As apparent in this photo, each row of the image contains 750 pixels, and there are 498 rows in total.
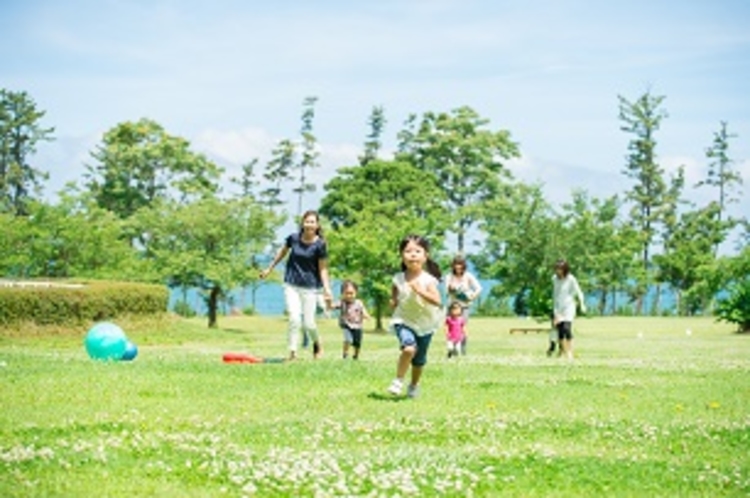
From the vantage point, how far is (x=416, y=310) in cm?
1420

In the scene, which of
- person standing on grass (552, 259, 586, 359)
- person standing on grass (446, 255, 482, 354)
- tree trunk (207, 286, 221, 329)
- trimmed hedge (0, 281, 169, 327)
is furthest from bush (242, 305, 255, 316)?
person standing on grass (446, 255, 482, 354)

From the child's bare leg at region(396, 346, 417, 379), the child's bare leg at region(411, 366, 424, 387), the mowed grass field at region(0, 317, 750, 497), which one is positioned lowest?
the mowed grass field at region(0, 317, 750, 497)

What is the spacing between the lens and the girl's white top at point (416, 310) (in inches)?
557

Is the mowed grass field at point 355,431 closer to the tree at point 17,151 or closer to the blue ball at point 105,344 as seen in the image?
the blue ball at point 105,344

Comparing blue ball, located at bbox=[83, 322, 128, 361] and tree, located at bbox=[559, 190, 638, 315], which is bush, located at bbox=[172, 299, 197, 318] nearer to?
tree, located at bbox=[559, 190, 638, 315]

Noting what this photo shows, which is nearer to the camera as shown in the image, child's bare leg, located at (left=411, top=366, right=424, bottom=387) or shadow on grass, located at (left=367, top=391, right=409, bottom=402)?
shadow on grass, located at (left=367, top=391, right=409, bottom=402)

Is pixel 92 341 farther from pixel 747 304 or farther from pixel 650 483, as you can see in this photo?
pixel 747 304

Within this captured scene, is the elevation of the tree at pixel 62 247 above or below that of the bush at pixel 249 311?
above

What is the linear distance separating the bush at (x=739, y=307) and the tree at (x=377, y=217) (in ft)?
55.9

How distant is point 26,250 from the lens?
46.6 m

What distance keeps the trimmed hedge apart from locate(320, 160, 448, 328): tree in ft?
60.7

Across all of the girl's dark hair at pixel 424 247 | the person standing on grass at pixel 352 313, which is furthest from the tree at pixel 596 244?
the girl's dark hair at pixel 424 247

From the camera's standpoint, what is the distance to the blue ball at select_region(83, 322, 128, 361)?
20344 mm

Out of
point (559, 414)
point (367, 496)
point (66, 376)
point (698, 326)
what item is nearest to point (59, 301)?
→ point (66, 376)
